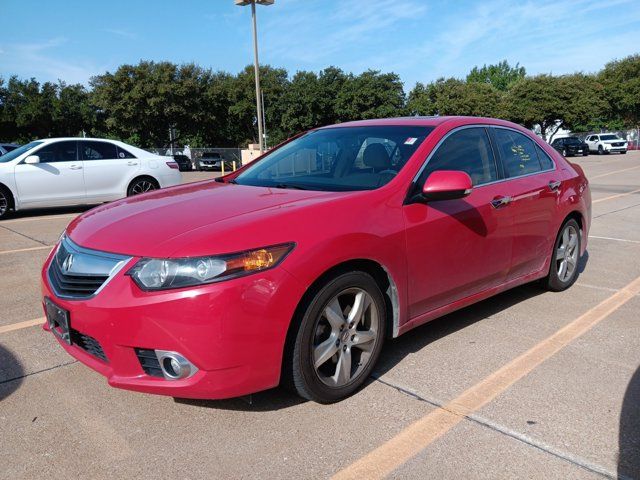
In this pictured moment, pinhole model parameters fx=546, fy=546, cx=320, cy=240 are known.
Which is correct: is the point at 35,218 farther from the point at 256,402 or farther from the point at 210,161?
the point at 210,161

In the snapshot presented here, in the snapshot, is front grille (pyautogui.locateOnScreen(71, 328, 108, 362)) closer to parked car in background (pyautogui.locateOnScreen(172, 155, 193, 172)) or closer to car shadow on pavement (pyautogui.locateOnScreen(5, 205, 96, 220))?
car shadow on pavement (pyautogui.locateOnScreen(5, 205, 96, 220))

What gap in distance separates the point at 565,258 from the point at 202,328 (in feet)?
12.4

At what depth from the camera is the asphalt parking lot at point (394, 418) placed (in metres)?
2.45

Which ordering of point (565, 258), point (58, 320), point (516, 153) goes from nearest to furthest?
point (58, 320)
point (516, 153)
point (565, 258)

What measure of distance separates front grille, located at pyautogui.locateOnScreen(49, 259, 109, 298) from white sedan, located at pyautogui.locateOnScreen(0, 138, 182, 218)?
27.0ft

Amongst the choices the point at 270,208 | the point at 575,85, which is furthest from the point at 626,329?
the point at 575,85

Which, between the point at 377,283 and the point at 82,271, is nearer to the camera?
the point at 82,271

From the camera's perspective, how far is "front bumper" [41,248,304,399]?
2457 millimetres

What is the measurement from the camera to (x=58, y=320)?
287cm

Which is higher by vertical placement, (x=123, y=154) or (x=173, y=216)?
(x=123, y=154)

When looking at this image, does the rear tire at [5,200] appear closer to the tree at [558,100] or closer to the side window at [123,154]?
the side window at [123,154]

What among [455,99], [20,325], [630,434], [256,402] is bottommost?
[630,434]

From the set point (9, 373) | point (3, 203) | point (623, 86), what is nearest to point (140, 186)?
point (3, 203)

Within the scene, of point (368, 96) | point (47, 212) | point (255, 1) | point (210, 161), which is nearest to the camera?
point (47, 212)
